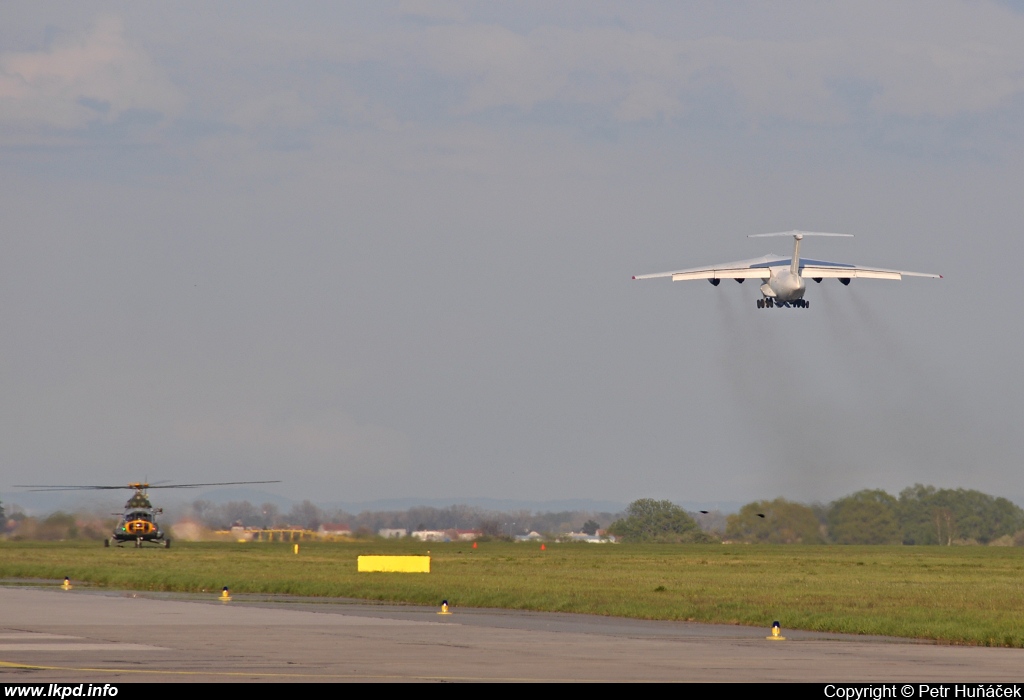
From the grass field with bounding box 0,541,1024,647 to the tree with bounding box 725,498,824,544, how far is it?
44.0ft

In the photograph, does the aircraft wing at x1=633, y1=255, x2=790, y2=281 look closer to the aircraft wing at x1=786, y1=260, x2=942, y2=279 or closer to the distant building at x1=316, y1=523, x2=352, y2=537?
the aircraft wing at x1=786, y1=260, x2=942, y2=279

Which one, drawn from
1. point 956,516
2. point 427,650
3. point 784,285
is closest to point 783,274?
point 784,285

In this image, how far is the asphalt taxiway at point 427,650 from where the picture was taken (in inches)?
969

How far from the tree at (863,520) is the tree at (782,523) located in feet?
5.03

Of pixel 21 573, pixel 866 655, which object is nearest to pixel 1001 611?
pixel 866 655

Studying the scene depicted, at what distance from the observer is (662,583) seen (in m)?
59.1

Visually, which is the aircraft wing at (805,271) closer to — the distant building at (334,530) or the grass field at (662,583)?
the grass field at (662,583)

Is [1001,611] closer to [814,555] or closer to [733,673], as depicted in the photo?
[733,673]

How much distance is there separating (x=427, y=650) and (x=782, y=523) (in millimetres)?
Result: 84798

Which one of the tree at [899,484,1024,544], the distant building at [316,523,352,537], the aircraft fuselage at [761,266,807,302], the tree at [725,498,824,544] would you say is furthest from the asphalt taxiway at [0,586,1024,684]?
the tree at [899,484,1024,544]

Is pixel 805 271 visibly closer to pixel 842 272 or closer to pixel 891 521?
pixel 842 272

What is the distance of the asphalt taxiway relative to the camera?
80.8ft

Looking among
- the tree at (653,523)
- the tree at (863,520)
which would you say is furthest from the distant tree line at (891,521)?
A: the tree at (653,523)

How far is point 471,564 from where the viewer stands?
79062mm
